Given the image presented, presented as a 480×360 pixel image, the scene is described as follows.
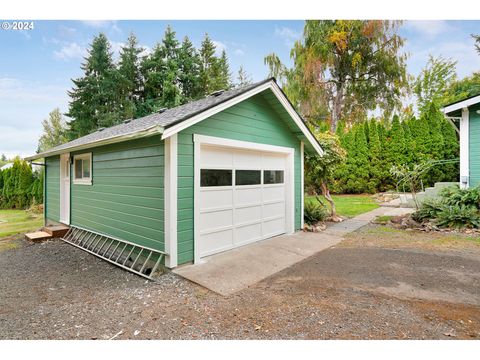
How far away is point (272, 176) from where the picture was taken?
637 cm

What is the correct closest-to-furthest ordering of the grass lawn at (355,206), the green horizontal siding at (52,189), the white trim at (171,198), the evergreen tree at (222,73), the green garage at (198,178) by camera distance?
the white trim at (171,198) → the green garage at (198,178) → the green horizontal siding at (52,189) → the grass lawn at (355,206) → the evergreen tree at (222,73)

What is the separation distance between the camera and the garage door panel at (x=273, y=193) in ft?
20.1

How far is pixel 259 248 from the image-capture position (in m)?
5.28

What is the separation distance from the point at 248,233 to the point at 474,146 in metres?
7.38

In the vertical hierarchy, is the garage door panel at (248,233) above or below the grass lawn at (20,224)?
above

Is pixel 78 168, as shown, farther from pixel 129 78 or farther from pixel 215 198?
pixel 129 78

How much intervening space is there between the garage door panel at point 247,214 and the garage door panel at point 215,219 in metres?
0.22

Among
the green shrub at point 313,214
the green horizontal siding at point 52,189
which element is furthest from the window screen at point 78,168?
the green shrub at point 313,214

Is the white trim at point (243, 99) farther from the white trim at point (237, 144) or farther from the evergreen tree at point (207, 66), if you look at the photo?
the evergreen tree at point (207, 66)

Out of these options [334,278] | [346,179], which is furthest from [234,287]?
[346,179]

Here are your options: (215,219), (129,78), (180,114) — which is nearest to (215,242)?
(215,219)

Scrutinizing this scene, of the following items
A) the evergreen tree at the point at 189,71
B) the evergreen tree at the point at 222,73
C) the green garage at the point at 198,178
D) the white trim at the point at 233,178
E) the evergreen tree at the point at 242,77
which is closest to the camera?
the green garage at the point at 198,178

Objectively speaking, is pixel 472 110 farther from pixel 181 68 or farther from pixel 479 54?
pixel 181 68

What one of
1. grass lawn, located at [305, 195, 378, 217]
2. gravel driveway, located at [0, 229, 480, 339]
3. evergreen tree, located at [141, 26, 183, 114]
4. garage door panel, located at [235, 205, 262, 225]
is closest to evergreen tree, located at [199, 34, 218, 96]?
evergreen tree, located at [141, 26, 183, 114]
